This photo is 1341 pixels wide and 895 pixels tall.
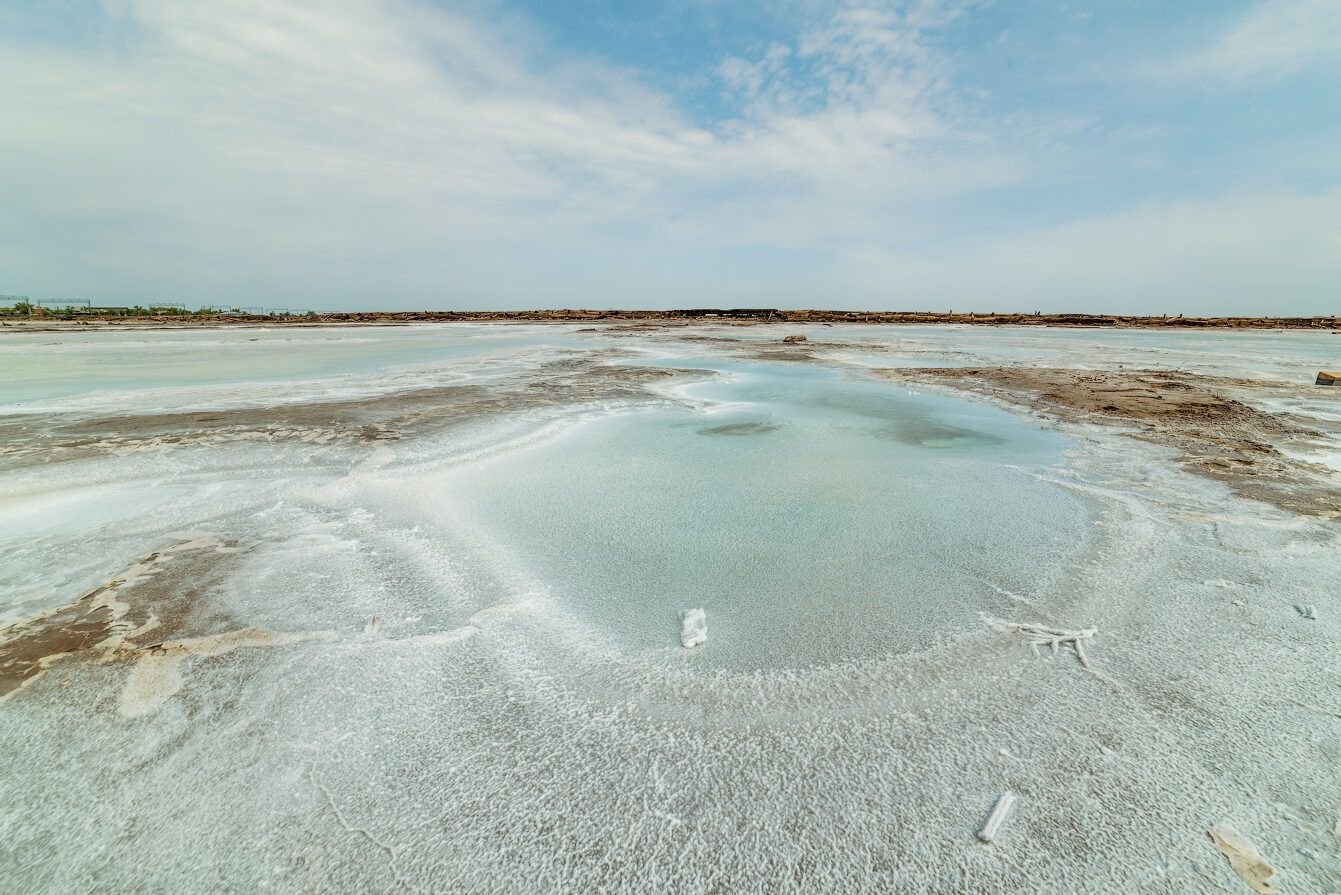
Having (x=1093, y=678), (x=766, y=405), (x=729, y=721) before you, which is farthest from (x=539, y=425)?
(x=1093, y=678)

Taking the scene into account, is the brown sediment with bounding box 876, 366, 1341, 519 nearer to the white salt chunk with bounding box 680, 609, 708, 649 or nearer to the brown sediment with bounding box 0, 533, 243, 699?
the white salt chunk with bounding box 680, 609, 708, 649

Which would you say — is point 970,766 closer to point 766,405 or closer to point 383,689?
point 383,689

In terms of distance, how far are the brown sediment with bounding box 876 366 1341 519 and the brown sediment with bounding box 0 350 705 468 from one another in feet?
20.4

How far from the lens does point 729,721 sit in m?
1.86

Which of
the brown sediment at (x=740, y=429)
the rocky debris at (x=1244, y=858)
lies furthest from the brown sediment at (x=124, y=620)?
the brown sediment at (x=740, y=429)

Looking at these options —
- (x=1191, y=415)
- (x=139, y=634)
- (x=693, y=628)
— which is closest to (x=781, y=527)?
(x=693, y=628)

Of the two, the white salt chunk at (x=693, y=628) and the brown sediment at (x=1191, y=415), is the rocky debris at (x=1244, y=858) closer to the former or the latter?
the white salt chunk at (x=693, y=628)

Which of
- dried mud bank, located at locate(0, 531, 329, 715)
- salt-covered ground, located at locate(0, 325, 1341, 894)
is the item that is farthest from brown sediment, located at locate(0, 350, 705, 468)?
dried mud bank, located at locate(0, 531, 329, 715)

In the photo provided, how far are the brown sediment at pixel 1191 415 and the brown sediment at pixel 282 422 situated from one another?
20.4 feet

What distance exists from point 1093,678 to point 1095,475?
Result: 129 inches

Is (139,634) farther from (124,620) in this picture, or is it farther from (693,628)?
(693,628)

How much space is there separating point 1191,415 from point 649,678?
8.37m

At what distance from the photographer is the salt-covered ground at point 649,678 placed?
1411 millimetres

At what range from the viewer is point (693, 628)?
2.42 meters
